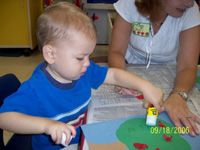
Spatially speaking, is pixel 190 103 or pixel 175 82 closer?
pixel 190 103

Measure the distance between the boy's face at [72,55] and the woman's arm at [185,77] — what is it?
36 centimetres

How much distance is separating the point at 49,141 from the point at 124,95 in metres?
0.34

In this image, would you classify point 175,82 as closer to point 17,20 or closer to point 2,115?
point 2,115

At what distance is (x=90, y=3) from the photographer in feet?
10.8

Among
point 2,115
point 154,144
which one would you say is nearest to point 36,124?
point 2,115

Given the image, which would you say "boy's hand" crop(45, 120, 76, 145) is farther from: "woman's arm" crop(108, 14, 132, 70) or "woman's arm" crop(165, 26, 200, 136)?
"woman's arm" crop(108, 14, 132, 70)

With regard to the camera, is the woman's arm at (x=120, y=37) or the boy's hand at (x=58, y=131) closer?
the boy's hand at (x=58, y=131)

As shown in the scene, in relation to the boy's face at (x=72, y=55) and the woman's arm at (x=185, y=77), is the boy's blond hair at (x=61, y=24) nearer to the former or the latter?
the boy's face at (x=72, y=55)

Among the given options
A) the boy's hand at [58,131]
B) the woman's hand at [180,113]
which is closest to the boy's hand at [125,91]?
the woman's hand at [180,113]

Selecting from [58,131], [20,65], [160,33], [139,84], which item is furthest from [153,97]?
[20,65]

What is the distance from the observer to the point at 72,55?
0.63 meters

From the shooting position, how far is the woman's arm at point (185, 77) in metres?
0.71

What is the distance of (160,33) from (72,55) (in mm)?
685

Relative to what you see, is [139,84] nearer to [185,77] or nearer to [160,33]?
[185,77]
